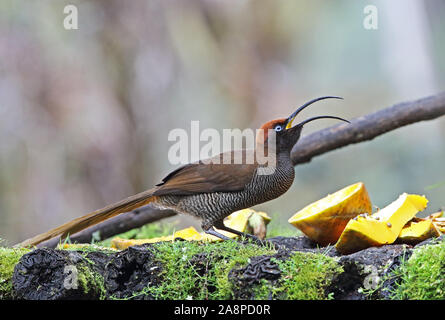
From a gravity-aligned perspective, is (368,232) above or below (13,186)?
below

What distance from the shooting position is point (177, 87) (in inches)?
261

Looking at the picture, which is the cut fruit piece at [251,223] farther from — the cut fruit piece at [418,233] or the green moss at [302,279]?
the green moss at [302,279]

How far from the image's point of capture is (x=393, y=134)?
295 inches

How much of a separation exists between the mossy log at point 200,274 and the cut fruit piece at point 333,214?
1.42ft

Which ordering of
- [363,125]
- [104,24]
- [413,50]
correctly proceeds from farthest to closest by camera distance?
[413,50] < [104,24] < [363,125]

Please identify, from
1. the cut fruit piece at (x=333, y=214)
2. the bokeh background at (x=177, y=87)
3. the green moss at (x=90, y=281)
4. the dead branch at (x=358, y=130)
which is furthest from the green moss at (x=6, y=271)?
the bokeh background at (x=177, y=87)

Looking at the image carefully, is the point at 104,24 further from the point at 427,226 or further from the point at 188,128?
the point at 427,226

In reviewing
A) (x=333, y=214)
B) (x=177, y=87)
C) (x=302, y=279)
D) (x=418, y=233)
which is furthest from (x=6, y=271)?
(x=177, y=87)

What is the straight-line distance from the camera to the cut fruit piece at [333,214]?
94.8 inches

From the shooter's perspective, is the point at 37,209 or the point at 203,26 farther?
the point at 203,26

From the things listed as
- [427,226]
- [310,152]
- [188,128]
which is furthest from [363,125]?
[188,128]

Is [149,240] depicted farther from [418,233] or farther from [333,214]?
[418,233]

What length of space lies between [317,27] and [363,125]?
414cm

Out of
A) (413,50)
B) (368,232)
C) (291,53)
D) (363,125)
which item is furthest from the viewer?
(291,53)
